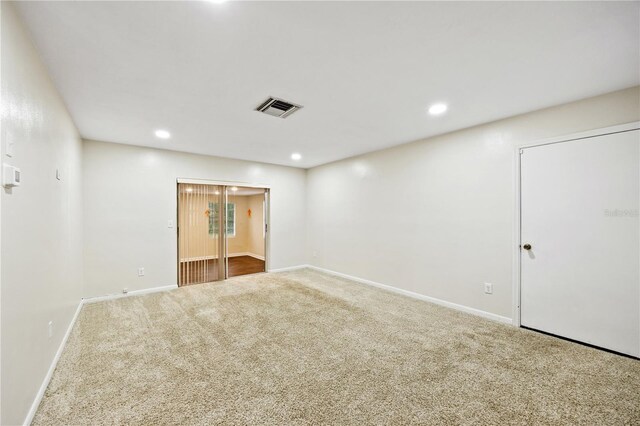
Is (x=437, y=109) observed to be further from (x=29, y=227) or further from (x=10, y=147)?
(x=29, y=227)

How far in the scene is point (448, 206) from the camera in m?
3.77

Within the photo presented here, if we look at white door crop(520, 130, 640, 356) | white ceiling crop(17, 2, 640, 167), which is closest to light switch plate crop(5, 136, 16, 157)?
white ceiling crop(17, 2, 640, 167)

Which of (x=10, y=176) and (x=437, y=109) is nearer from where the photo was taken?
(x=10, y=176)

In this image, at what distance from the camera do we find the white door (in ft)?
8.05

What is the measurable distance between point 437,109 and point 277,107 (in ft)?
5.92

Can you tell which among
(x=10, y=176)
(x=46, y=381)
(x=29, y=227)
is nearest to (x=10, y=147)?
(x=10, y=176)

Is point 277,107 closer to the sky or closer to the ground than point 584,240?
closer to the sky

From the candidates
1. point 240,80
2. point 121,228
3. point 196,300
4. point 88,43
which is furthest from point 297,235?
point 88,43

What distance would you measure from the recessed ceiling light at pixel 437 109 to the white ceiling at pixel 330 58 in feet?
0.28

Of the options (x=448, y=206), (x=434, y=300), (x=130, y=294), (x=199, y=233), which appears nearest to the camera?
(x=448, y=206)

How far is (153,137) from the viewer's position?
12.8 feet

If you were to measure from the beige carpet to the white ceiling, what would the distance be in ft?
8.26

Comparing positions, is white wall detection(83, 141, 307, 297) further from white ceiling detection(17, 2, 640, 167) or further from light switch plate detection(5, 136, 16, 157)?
light switch plate detection(5, 136, 16, 157)

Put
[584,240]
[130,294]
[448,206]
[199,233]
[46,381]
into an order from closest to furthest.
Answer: [46,381], [584,240], [448,206], [130,294], [199,233]
